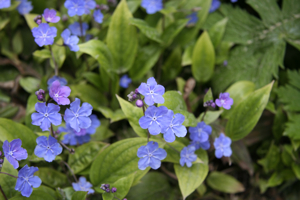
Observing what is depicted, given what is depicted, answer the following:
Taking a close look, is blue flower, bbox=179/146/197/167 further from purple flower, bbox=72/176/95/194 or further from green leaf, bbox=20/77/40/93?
green leaf, bbox=20/77/40/93

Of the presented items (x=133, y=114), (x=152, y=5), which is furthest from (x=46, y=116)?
(x=152, y=5)

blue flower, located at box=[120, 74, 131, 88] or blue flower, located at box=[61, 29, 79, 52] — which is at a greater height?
blue flower, located at box=[61, 29, 79, 52]

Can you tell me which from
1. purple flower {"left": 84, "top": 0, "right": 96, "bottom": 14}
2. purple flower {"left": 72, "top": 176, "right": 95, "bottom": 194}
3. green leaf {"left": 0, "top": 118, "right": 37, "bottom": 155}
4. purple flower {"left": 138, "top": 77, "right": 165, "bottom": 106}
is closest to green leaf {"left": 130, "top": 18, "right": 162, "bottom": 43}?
purple flower {"left": 84, "top": 0, "right": 96, "bottom": 14}

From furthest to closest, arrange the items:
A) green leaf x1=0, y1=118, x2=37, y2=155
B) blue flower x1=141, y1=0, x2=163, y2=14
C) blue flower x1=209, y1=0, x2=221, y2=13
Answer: blue flower x1=209, y1=0, x2=221, y2=13
blue flower x1=141, y1=0, x2=163, y2=14
green leaf x1=0, y1=118, x2=37, y2=155

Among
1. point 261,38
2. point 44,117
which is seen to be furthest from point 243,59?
point 44,117

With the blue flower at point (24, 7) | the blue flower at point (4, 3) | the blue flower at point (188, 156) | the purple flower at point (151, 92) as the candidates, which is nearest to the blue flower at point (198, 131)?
the blue flower at point (188, 156)

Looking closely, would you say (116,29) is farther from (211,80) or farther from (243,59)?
(243,59)
